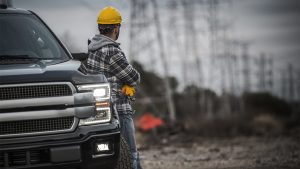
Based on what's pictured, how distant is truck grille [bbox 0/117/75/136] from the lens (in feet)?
20.2

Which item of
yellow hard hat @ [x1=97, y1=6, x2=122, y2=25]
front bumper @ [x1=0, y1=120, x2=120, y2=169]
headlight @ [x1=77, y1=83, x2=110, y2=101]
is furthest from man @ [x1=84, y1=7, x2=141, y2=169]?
front bumper @ [x1=0, y1=120, x2=120, y2=169]

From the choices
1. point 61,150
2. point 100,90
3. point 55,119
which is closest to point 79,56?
point 100,90

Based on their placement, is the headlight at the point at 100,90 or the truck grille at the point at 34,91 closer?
Result: the truck grille at the point at 34,91

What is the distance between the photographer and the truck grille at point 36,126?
6.16 meters

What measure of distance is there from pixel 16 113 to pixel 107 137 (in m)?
0.87

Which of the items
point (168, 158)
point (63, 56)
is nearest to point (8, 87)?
point (63, 56)

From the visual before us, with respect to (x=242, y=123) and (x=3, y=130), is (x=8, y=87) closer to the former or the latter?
(x=3, y=130)

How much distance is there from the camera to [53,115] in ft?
20.5

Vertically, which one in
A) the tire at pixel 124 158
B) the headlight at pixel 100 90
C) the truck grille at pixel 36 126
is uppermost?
the headlight at pixel 100 90

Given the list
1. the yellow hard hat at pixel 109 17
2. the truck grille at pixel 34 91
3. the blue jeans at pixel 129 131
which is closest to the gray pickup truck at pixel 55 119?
the truck grille at pixel 34 91

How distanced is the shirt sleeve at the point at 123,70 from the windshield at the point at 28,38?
0.51 m

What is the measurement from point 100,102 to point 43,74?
601mm

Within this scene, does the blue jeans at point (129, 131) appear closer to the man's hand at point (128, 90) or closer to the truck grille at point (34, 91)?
the man's hand at point (128, 90)

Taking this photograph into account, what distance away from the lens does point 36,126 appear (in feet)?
20.5
